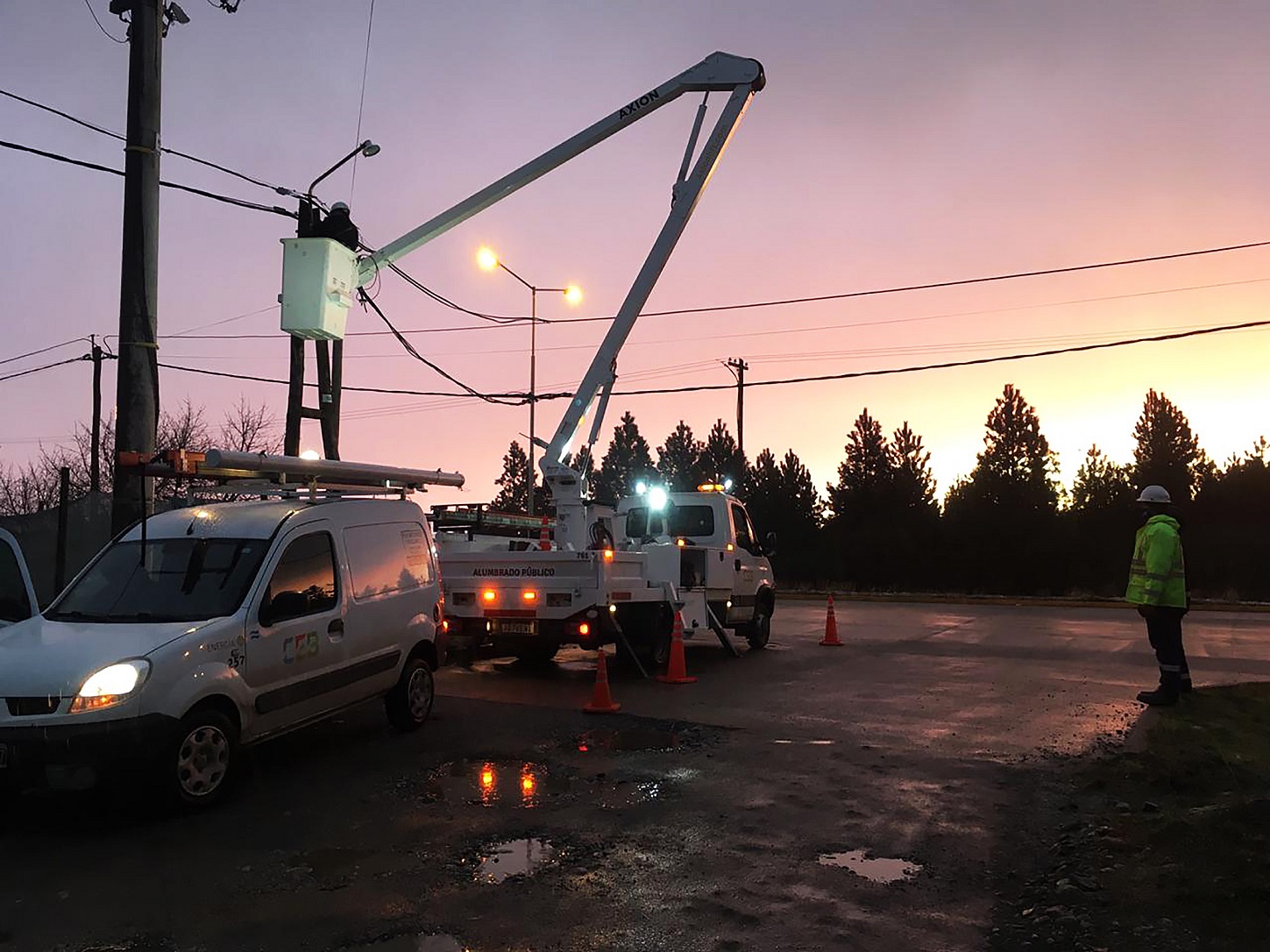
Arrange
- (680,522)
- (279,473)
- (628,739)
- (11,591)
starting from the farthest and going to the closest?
(680,522) < (628,739) < (279,473) < (11,591)

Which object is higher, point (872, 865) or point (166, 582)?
point (166, 582)

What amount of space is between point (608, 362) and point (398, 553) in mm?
6146

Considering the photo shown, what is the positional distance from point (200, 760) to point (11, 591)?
2709mm

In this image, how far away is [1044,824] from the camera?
19.1ft

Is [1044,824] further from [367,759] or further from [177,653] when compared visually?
[177,653]

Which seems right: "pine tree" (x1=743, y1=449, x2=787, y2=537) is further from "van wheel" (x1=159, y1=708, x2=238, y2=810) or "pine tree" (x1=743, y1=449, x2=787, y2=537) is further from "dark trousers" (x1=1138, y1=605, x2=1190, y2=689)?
"van wheel" (x1=159, y1=708, x2=238, y2=810)

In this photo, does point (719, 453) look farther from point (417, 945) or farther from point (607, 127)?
point (417, 945)

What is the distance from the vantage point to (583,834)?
5609 millimetres

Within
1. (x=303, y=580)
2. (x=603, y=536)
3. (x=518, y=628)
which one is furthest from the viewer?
(x=603, y=536)

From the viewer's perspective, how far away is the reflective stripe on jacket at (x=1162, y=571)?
985cm

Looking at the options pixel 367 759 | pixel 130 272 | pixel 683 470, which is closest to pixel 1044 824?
pixel 367 759

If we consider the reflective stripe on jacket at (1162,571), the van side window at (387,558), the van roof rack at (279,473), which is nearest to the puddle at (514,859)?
the van side window at (387,558)

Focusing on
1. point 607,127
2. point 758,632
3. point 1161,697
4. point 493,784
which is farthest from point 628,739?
point 607,127

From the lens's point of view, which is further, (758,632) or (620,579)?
(758,632)
